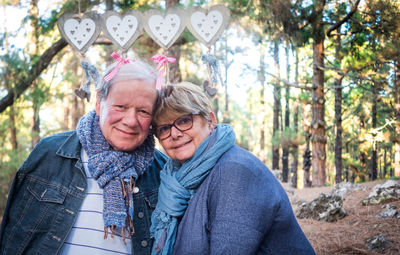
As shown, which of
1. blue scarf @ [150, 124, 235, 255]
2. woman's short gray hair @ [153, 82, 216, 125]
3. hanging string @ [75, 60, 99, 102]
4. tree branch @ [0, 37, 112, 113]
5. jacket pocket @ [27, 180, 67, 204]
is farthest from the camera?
tree branch @ [0, 37, 112, 113]

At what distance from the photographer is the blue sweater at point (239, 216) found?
57.9 inches

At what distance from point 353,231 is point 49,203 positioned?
3.70m

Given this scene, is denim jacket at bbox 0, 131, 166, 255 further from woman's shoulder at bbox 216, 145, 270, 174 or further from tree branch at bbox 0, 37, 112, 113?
tree branch at bbox 0, 37, 112, 113

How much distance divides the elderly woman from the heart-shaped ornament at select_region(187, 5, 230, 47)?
65cm

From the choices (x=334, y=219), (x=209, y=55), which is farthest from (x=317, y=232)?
(x=209, y=55)

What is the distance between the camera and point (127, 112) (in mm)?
2006

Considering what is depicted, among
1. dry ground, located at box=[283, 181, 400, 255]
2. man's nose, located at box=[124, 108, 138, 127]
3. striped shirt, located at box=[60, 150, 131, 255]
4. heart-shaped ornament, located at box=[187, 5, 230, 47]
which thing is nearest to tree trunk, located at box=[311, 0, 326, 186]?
dry ground, located at box=[283, 181, 400, 255]

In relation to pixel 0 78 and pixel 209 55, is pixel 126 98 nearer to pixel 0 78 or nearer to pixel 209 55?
pixel 209 55

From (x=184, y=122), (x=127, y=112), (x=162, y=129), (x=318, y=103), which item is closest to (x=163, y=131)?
(x=162, y=129)

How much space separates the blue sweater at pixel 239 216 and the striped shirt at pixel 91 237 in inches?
17.8

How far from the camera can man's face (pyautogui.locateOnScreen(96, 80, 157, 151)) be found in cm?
200

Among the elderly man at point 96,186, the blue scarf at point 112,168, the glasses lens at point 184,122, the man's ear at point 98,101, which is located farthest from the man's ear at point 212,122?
the man's ear at point 98,101

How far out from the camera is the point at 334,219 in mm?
4988

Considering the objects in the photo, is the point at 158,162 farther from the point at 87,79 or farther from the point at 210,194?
the point at 210,194
